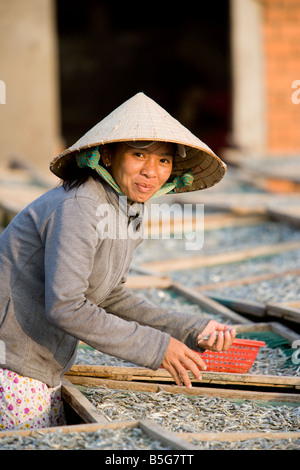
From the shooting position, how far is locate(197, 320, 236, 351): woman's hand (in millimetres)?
2236

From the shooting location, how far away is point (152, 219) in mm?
5426

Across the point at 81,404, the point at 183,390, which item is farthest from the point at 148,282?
the point at 81,404

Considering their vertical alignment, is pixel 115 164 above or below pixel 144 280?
above

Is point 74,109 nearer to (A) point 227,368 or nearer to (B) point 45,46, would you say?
(B) point 45,46

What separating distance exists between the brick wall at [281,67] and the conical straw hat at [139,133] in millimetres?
7478

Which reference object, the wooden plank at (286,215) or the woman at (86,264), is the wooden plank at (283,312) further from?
the wooden plank at (286,215)

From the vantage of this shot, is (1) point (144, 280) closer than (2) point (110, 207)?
No

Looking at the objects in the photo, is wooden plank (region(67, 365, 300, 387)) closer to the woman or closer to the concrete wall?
the woman

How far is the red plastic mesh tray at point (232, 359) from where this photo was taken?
8.55 feet

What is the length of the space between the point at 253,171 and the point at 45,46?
282 centimetres

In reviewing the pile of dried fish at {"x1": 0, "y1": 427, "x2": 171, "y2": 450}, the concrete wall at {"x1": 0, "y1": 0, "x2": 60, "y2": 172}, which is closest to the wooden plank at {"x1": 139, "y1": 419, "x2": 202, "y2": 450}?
the pile of dried fish at {"x1": 0, "y1": 427, "x2": 171, "y2": 450}

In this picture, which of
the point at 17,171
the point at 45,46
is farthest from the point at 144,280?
the point at 45,46

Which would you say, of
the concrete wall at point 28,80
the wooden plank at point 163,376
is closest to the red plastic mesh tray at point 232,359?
the wooden plank at point 163,376

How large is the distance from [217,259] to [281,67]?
5.99 metres
